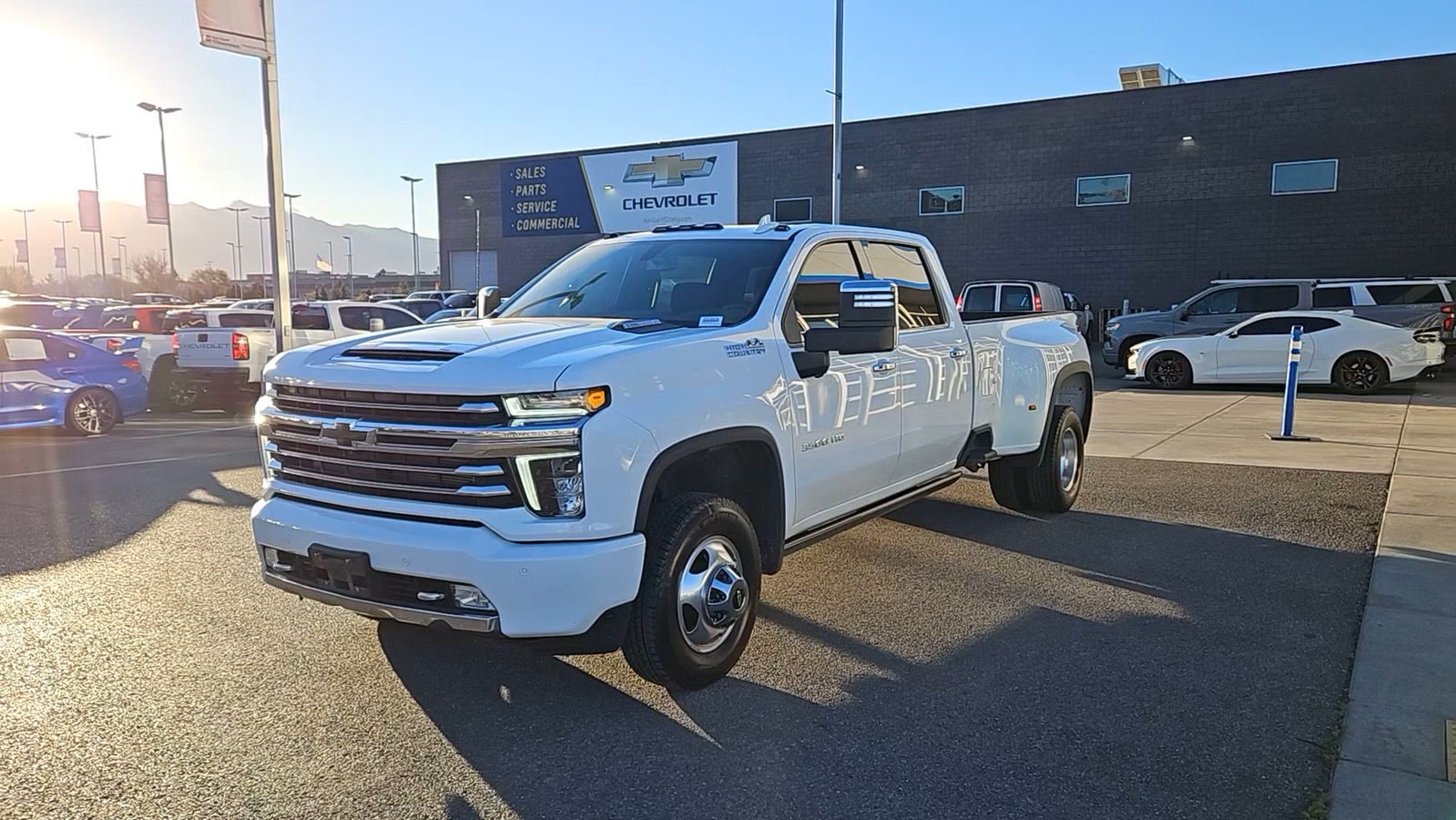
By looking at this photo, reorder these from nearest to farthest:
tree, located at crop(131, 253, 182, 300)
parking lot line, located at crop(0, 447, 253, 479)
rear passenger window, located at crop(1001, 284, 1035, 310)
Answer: parking lot line, located at crop(0, 447, 253, 479) < rear passenger window, located at crop(1001, 284, 1035, 310) < tree, located at crop(131, 253, 182, 300)

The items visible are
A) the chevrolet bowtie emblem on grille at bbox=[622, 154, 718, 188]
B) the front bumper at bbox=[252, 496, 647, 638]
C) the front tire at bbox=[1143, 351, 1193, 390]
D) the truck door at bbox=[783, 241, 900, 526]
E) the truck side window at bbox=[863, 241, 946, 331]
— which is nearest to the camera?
the front bumper at bbox=[252, 496, 647, 638]

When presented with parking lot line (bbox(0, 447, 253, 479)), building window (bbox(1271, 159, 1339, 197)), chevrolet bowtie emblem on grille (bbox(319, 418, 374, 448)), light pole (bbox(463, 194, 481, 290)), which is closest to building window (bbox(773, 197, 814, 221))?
light pole (bbox(463, 194, 481, 290))

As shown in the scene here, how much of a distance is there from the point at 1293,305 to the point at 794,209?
18.3m

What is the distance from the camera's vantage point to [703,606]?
4082 millimetres

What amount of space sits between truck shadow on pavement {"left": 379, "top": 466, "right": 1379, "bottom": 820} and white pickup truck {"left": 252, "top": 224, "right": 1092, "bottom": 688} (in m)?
0.42

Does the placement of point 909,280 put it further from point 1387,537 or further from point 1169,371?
point 1169,371

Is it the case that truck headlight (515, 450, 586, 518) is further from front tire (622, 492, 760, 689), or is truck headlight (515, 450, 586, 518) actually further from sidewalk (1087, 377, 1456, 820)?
sidewalk (1087, 377, 1456, 820)

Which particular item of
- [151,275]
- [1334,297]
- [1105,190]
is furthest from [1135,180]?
[151,275]

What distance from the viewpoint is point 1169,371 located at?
59.4ft

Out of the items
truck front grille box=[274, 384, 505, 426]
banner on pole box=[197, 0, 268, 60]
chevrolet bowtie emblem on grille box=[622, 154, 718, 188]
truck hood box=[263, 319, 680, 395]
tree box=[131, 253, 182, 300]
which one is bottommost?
truck front grille box=[274, 384, 505, 426]

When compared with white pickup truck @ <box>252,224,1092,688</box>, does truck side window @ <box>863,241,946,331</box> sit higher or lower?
higher

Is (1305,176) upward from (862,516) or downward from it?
upward

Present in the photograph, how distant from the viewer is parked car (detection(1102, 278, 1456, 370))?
17.2m

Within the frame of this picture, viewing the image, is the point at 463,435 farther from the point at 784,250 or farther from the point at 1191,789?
the point at 1191,789
